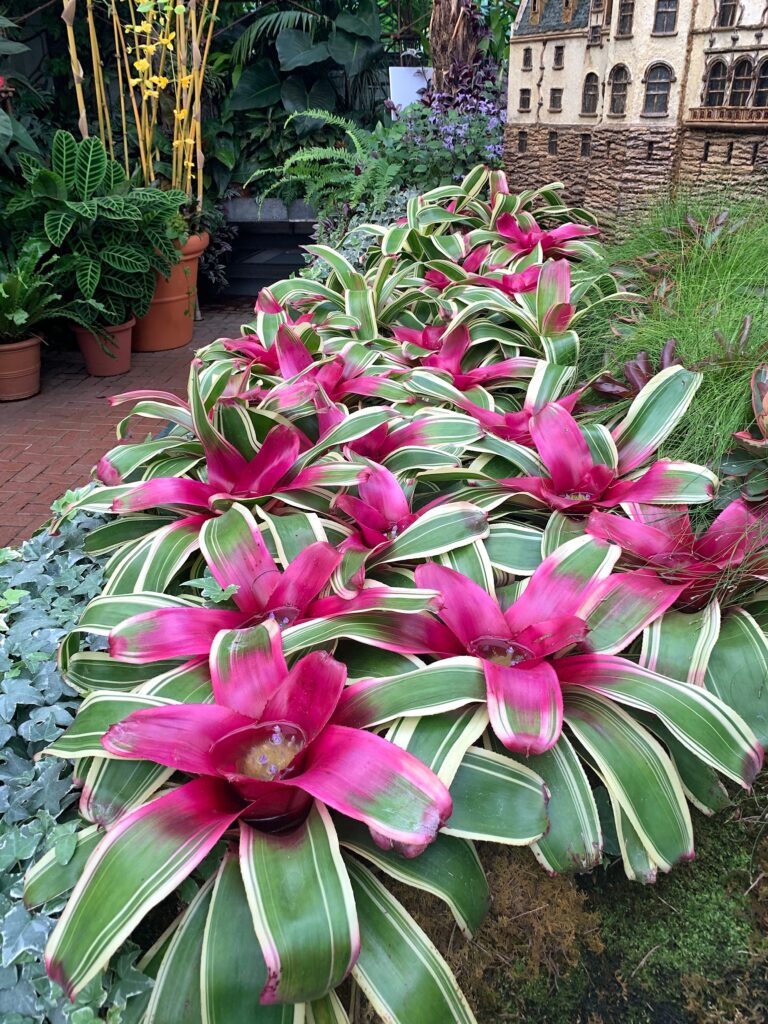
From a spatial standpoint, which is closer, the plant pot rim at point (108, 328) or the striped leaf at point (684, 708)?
the striped leaf at point (684, 708)

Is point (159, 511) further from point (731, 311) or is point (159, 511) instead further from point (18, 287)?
point (18, 287)

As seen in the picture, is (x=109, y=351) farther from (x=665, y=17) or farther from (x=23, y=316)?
(x=665, y=17)

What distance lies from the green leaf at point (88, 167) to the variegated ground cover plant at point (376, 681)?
310 cm

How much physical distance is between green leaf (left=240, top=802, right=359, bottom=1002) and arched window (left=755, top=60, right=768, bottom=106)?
256cm

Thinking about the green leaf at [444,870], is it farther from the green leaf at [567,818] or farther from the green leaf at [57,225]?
the green leaf at [57,225]

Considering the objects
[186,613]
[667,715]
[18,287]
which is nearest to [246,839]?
[186,613]

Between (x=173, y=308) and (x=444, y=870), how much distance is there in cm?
476

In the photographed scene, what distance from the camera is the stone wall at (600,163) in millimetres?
2725

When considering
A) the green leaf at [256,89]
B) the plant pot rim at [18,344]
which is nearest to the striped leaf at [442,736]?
the plant pot rim at [18,344]

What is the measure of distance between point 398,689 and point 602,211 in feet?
8.77

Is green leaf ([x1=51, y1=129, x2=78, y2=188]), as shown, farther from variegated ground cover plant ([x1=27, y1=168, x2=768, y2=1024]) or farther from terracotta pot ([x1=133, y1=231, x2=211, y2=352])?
variegated ground cover plant ([x1=27, y1=168, x2=768, y2=1024])

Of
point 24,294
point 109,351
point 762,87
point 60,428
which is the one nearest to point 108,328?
point 109,351

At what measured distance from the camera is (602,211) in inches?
122

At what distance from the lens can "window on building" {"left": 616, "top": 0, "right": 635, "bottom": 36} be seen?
8.56 ft
